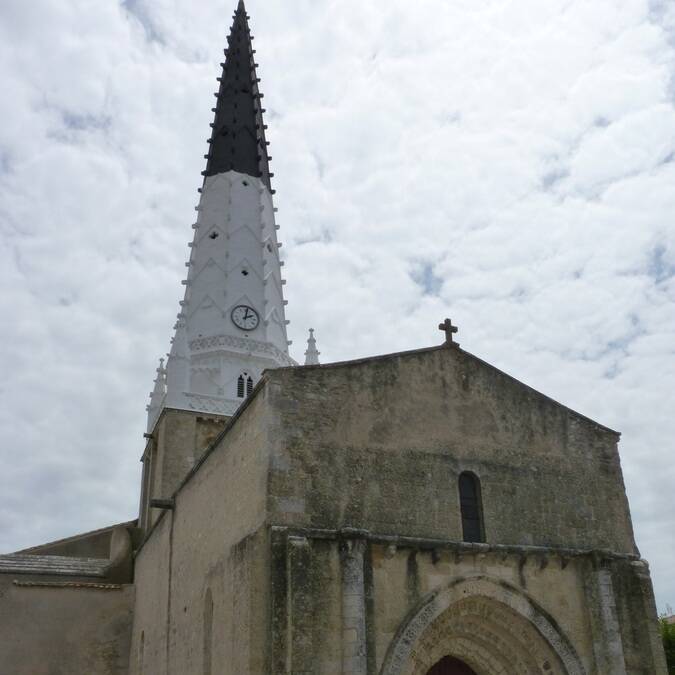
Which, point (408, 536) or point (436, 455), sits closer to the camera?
point (408, 536)

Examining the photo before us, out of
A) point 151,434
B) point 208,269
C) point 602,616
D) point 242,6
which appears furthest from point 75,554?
point 242,6

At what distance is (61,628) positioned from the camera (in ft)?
64.1

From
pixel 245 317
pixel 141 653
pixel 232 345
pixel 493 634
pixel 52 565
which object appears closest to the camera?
pixel 493 634

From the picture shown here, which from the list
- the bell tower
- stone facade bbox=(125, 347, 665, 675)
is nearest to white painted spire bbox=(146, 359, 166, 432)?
the bell tower

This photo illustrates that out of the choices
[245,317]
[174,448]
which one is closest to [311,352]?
[245,317]

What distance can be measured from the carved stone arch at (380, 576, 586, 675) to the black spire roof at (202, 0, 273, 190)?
22.9 m

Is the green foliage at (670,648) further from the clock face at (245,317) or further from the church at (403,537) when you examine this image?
the clock face at (245,317)

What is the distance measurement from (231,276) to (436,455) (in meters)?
17.0

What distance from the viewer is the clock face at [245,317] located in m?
28.3

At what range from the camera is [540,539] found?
46.0 ft

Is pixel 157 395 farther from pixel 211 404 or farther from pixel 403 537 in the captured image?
pixel 403 537

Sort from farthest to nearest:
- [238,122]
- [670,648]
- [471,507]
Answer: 1. [238,122]
2. [670,648]
3. [471,507]

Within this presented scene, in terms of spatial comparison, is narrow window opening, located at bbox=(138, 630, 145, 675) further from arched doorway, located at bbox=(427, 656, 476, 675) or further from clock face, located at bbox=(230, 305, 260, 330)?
clock face, located at bbox=(230, 305, 260, 330)

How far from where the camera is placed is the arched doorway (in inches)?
539
